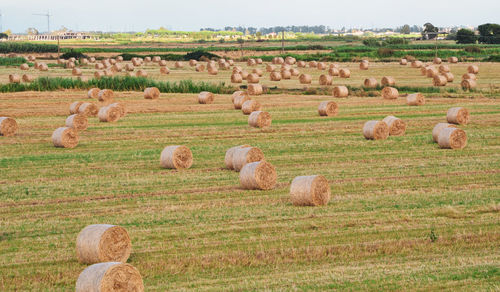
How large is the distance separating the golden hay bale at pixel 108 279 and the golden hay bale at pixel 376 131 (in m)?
18.1

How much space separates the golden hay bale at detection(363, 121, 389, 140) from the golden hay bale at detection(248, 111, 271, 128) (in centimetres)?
513

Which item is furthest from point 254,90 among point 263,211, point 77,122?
point 263,211

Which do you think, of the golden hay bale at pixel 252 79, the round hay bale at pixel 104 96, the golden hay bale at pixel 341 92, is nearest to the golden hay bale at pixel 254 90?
the golden hay bale at pixel 341 92

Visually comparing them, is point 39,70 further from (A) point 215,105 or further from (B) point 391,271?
(B) point 391,271

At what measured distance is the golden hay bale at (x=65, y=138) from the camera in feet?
87.5

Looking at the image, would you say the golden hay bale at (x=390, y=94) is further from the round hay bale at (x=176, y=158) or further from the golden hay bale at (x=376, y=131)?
the round hay bale at (x=176, y=158)

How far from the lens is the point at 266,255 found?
13430 mm

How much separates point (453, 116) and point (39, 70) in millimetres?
48841

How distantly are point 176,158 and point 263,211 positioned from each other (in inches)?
243

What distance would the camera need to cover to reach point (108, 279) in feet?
33.8

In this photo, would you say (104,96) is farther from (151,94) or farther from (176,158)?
(176,158)

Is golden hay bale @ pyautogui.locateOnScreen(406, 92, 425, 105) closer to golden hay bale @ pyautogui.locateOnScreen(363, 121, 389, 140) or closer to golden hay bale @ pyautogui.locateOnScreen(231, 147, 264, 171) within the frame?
golden hay bale @ pyautogui.locateOnScreen(363, 121, 389, 140)

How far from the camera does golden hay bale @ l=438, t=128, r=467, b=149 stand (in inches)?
993

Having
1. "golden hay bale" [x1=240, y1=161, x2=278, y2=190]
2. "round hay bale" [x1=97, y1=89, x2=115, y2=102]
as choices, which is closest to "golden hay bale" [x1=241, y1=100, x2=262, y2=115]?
"round hay bale" [x1=97, y1=89, x2=115, y2=102]
